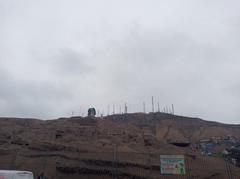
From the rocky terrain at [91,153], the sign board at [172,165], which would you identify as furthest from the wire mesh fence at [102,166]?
the sign board at [172,165]

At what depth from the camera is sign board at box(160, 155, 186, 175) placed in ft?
60.7

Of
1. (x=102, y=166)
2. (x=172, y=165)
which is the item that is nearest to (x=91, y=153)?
(x=102, y=166)

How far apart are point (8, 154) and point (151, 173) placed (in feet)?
49.8

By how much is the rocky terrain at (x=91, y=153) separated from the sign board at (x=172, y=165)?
6.07 ft

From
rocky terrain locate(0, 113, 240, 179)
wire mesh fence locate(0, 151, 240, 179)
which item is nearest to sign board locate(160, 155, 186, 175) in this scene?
rocky terrain locate(0, 113, 240, 179)

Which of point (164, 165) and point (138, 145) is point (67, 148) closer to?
point (138, 145)

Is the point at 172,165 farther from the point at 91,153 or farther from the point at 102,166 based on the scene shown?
the point at 91,153

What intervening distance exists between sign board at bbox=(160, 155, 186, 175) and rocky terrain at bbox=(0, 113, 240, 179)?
72.8 inches

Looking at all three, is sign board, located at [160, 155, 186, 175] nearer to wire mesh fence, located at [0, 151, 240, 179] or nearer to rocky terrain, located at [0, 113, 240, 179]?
rocky terrain, located at [0, 113, 240, 179]

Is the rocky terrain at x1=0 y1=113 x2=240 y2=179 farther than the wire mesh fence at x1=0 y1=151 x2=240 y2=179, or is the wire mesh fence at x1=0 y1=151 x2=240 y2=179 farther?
the rocky terrain at x1=0 y1=113 x2=240 y2=179

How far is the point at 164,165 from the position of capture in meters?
18.6

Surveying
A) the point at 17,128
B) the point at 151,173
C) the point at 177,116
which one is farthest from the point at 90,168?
the point at 177,116

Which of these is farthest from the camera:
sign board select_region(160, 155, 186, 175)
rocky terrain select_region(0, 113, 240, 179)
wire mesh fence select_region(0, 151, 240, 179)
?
rocky terrain select_region(0, 113, 240, 179)

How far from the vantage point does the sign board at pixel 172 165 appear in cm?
1850
